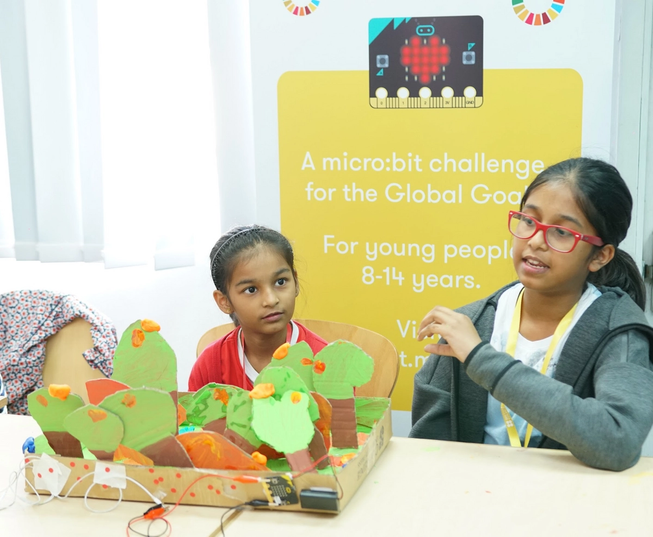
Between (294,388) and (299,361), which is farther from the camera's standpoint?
(299,361)

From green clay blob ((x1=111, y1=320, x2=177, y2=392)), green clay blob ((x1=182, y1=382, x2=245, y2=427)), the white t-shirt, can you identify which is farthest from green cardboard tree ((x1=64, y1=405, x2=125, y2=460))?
the white t-shirt

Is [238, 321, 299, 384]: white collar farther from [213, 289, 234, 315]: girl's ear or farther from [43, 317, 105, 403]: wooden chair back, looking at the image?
[43, 317, 105, 403]: wooden chair back

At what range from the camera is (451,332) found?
1.39 m

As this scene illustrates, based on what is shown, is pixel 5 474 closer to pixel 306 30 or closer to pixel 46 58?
pixel 306 30

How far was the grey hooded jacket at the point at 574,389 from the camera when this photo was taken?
123cm

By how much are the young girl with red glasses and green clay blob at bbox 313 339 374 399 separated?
0.20 metres

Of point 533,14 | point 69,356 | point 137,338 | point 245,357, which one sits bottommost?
point 69,356

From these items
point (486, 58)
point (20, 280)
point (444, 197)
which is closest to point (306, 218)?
point (444, 197)

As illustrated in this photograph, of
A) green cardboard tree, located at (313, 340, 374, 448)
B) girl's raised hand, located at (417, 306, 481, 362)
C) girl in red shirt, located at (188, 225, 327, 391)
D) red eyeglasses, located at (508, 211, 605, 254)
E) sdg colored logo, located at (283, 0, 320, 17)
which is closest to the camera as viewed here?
green cardboard tree, located at (313, 340, 374, 448)

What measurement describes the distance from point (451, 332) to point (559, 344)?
0.97 feet

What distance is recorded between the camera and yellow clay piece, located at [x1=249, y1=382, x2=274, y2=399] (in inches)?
45.8

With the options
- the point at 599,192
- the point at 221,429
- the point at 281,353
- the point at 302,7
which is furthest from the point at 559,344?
the point at 302,7

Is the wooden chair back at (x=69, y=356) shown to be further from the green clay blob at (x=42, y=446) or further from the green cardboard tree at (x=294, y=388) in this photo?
the green cardboard tree at (x=294, y=388)

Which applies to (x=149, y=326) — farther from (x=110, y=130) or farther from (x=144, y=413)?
(x=110, y=130)
